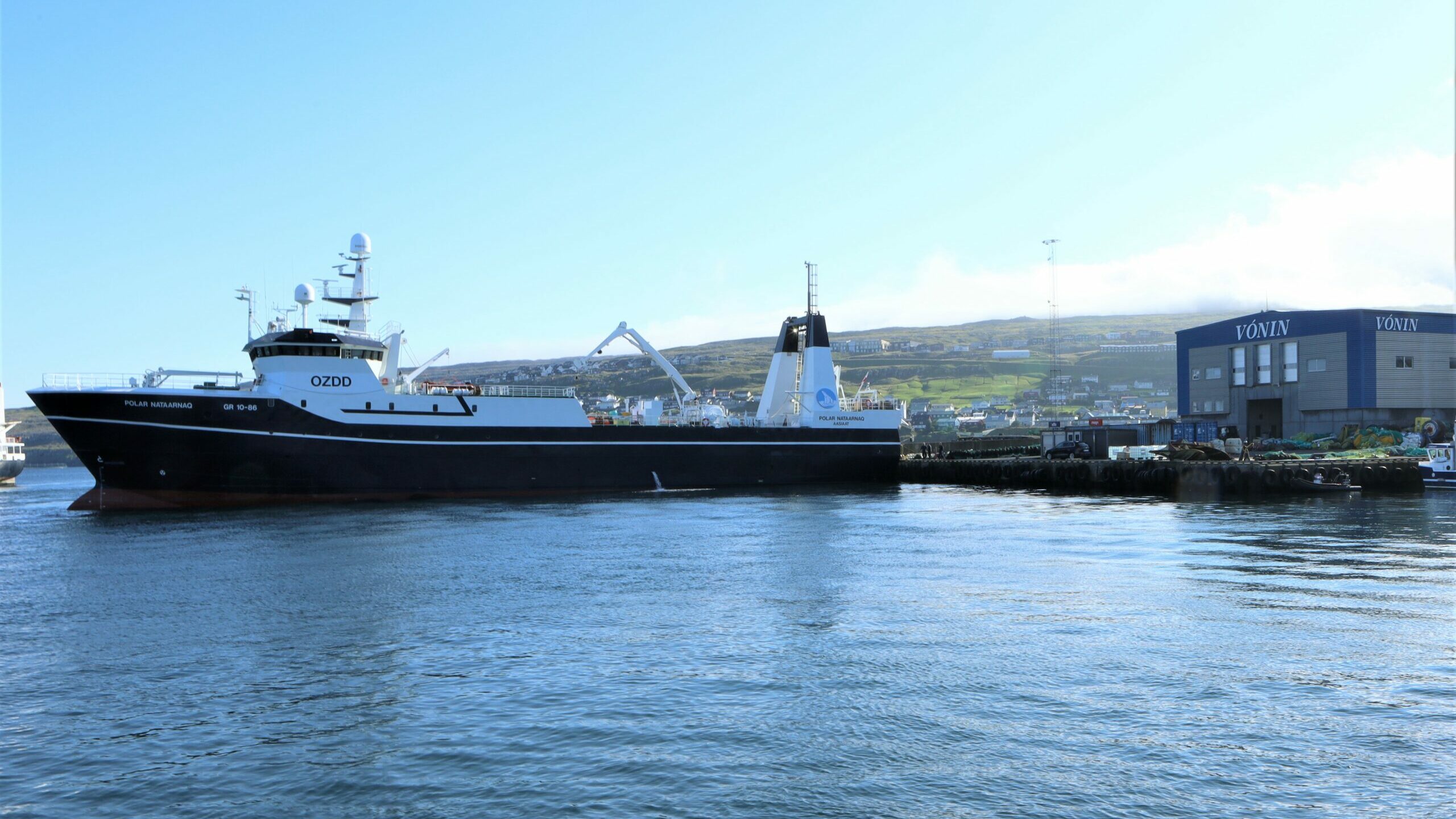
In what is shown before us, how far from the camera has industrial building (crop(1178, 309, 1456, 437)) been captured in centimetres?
5609

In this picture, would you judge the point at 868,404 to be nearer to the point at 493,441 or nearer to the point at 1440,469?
the point at 493,441

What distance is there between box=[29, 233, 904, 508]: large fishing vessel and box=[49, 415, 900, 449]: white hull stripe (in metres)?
0.05

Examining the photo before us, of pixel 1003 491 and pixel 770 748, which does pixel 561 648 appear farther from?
pixel 1003 491

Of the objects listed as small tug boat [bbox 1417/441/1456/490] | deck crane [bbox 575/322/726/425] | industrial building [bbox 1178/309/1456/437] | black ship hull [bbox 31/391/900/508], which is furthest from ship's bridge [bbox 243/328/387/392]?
industrial building [bbox 1178/309/1456/437]

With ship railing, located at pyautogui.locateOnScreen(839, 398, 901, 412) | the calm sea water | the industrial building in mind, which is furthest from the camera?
ship railing, located at pyautogui.locateOnScreen(839, 398, 901, 412)

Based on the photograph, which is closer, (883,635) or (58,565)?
(883,635)

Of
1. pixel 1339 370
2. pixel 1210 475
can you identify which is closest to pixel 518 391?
pixel 1210 475

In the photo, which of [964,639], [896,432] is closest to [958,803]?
[964,639]

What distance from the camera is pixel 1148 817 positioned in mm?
7824

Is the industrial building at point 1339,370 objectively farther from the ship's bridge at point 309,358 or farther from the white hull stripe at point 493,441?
the ship's bridge at point 309,358

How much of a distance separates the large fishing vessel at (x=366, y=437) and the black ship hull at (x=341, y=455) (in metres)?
0.06

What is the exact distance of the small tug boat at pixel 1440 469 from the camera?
4091 centimetres

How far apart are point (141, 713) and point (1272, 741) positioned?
12155 millimetres

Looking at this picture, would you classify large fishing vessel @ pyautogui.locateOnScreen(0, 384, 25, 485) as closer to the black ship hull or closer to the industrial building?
the black ship hull
